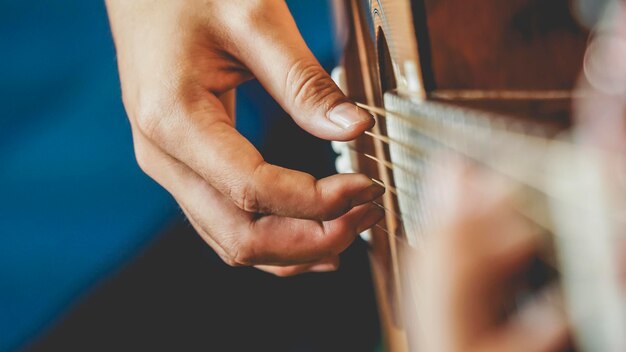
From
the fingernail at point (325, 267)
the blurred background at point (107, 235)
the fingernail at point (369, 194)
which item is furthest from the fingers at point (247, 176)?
the blurred background at point (107, 235)

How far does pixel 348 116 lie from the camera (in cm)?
52

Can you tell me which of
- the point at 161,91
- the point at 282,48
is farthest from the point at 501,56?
the point at 161,91

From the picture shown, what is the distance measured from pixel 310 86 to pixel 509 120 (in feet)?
0.79

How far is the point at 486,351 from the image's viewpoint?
0.38 meters

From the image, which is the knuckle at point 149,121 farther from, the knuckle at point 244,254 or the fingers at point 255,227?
the knuckle at point 244,254

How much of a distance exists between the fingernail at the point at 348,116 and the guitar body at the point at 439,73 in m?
0.05

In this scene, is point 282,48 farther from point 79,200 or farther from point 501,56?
point 79,200

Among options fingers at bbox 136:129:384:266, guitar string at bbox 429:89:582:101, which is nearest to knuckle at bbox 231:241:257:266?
fingers at bbox 136:129:384:266

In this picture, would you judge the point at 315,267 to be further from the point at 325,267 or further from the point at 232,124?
the point at 232,124

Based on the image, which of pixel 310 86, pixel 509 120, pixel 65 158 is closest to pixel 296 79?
pixel 310 86

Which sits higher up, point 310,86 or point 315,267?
point 310,86

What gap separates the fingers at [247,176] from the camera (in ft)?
1.84

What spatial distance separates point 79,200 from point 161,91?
2.93 feet

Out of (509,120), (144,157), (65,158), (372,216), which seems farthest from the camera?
(65,158)
